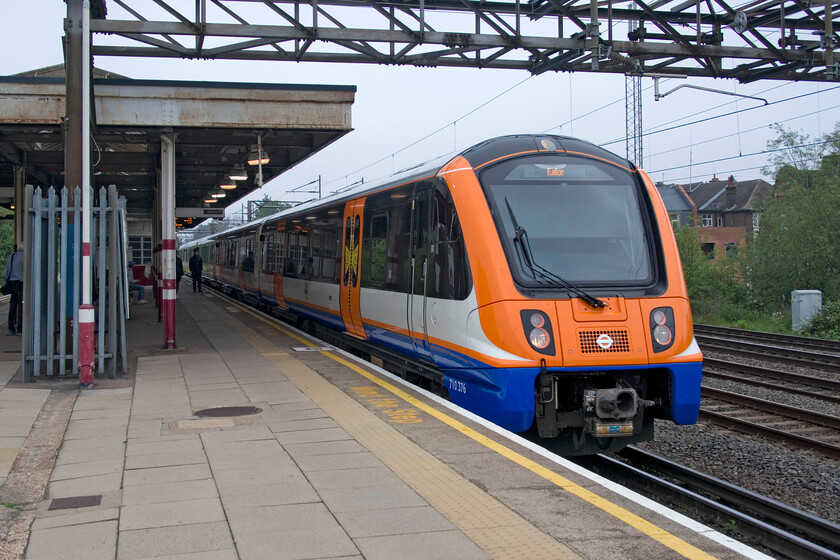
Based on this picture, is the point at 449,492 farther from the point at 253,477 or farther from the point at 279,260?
the point at 279,260

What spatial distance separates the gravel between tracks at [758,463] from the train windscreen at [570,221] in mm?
2206

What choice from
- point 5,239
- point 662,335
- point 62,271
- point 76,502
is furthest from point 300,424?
point 5,239

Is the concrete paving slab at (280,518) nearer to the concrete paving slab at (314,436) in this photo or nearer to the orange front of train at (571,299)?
the concrete paving slab at (314,436)

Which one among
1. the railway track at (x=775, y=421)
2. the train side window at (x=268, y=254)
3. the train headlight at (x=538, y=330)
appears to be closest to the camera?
the train headlight at (x=538, y=330)

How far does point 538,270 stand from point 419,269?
1.80 meters

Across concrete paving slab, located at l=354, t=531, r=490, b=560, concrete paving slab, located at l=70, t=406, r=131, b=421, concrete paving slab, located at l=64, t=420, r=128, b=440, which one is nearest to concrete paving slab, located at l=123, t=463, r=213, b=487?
concrete paving slab, located at l=64, t=420, r=128, b=440

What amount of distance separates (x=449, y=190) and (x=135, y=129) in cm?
689

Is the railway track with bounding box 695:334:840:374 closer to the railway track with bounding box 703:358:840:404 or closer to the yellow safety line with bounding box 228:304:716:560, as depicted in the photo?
the railway track with bounding box 703:358:840:404

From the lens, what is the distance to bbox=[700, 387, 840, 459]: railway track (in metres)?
8.76

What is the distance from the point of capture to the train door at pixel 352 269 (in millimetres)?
11422

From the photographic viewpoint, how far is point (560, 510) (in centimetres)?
459

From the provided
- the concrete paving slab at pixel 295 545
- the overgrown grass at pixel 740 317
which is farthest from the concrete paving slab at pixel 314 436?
the overgrown grass at pixel 740 317

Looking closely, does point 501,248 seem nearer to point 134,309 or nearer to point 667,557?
point 667,557

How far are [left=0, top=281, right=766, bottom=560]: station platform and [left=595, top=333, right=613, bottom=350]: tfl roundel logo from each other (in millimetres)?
1216
